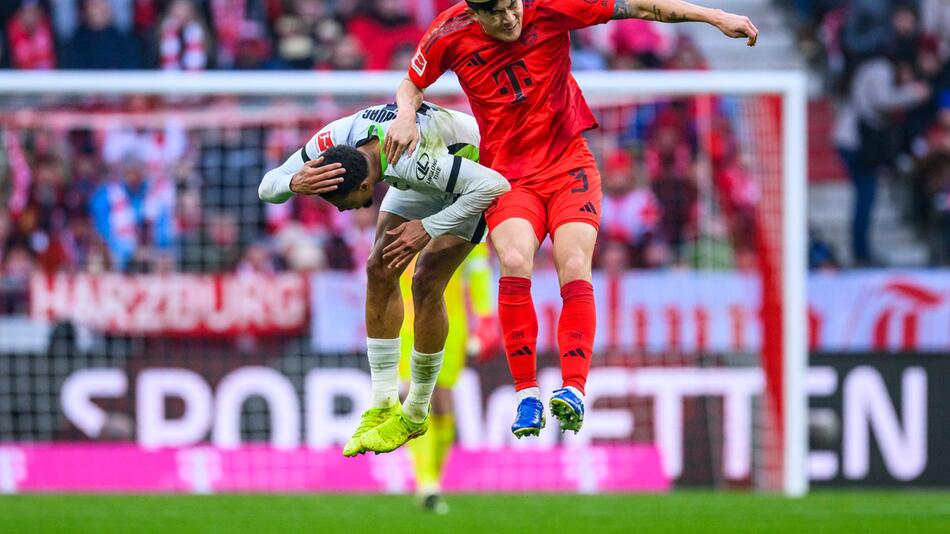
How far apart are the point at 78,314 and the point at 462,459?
3339 mm

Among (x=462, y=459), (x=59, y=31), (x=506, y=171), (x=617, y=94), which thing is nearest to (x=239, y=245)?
(x=462, y=459)

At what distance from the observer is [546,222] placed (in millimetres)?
8102

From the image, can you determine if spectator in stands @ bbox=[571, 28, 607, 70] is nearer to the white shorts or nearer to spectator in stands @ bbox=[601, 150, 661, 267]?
spectator in stands @ bbox=[601, 150, 661, 267]

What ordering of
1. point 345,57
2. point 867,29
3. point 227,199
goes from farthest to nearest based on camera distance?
1. point 867,29
2. point 345,57
3. point 227,199

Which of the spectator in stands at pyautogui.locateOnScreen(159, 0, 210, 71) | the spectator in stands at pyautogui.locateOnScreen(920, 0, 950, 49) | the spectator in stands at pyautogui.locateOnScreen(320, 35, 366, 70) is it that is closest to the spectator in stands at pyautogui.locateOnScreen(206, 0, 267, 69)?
the spectator in stands at pyautogui.locateOnScreen(159, 0, 210, 71)

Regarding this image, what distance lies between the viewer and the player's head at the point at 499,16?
7.67 metres

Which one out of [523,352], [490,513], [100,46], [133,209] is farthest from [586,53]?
[523,352]

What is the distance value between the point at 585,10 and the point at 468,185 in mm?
1050

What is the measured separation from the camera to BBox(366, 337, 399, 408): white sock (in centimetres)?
866

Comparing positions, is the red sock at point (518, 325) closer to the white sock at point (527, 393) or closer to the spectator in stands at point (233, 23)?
the white sock at point (527, 393)

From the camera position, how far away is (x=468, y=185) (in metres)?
7.88

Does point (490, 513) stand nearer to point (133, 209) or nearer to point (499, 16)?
point (499, 16)

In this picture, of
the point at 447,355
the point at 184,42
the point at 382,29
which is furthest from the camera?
the point at 382,29

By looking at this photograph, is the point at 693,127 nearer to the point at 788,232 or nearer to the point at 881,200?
the point at 788,232
